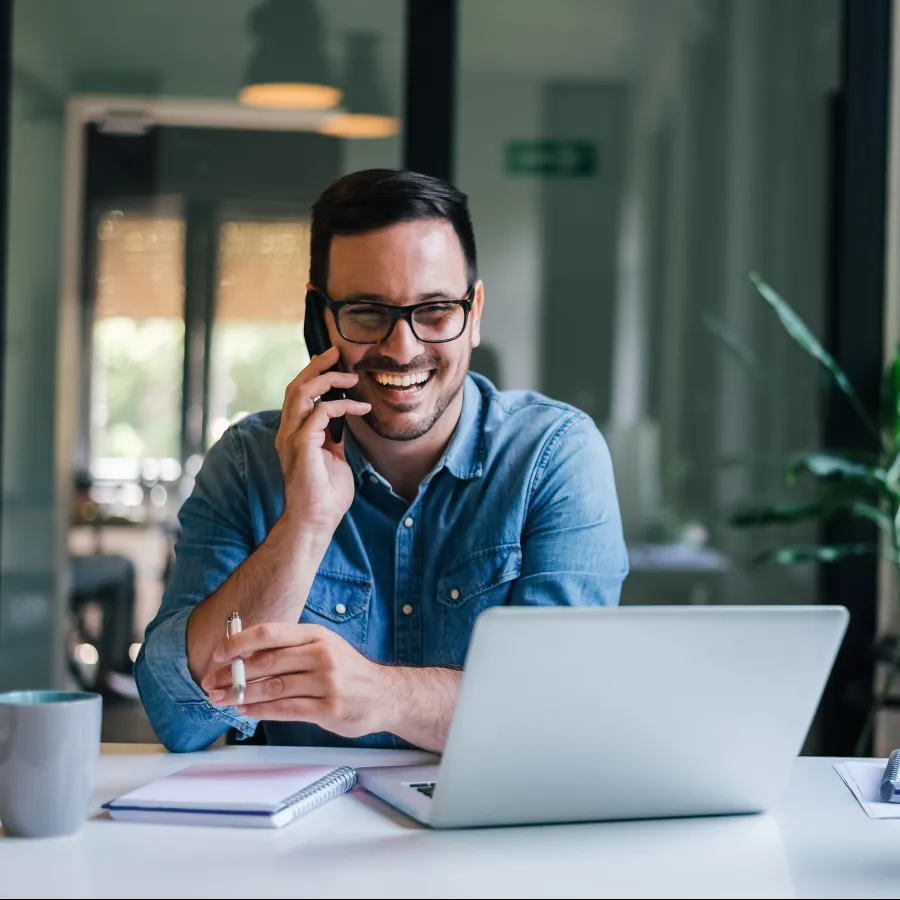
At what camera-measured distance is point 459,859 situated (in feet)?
3.24

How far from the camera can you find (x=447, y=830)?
108cm

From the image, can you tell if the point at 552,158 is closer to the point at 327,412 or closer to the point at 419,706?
the point at 327,412

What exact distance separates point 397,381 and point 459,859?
912 mm

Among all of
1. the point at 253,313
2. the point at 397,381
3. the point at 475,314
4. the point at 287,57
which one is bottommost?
the point at 397,381

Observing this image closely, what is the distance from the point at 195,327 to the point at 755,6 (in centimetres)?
176

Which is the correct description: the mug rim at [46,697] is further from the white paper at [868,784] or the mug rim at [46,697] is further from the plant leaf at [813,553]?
the plant leaf at [813,553]

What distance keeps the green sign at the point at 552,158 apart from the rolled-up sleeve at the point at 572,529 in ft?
5.31

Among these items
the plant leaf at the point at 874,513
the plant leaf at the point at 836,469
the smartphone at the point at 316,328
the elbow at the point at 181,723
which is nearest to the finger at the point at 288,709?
the elbow at the point at 181,723

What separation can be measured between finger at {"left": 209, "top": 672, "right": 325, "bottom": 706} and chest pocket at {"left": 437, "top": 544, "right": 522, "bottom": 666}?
561 millimetres

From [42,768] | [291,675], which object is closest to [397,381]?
[291,675]

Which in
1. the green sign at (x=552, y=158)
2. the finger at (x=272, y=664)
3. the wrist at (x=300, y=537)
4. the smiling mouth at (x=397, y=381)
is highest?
the green sign at (x=552, y=158)

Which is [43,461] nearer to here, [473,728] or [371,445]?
[371,445]

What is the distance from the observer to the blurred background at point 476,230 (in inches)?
132

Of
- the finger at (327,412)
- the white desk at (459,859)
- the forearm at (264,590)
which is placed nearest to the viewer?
the white desk at (459,859)
